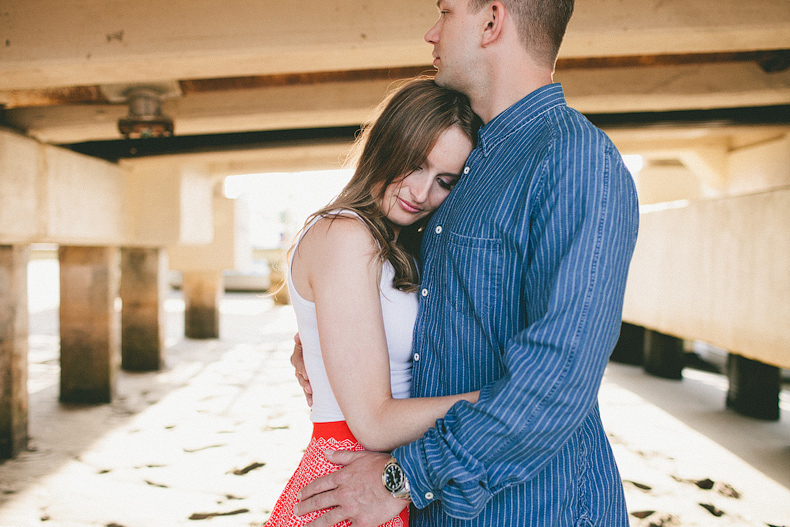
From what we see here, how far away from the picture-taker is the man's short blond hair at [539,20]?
4.13 ft

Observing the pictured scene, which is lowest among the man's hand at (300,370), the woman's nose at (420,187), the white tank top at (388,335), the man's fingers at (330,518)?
the man's fingers at (330,518)

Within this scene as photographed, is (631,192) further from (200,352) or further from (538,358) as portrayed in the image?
(200,352)

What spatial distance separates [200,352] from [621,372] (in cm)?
675

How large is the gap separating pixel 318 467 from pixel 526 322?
0.65 metres

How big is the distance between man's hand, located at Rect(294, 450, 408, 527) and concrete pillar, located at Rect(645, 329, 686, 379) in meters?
7.24

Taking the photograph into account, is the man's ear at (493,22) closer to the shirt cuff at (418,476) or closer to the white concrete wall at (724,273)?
the shirt cuff at (418,476)

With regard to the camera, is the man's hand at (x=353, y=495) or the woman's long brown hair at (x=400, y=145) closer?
the man's hand at (x=353, y=495)

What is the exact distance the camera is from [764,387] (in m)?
5.53

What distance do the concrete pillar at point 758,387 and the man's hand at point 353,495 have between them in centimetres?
572

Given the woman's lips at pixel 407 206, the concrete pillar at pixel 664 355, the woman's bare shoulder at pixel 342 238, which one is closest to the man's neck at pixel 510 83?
the woman's lips at pixel 407 206

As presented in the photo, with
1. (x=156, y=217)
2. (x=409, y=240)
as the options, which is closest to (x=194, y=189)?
(x=156, y=217)

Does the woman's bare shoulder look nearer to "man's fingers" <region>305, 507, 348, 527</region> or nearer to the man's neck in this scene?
the man's neck

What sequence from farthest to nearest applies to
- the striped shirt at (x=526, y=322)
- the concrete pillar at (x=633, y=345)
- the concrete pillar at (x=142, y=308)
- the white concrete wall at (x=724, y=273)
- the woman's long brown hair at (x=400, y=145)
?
1. the concrete pillar at (x=633, y=345)
2. the concrete pillar at (x=142, y=308)
3. the white concrete wall at (x=724, y=273)
4. the woman's long brown hair at (x=400, y=145)
5. the striped shirt at (x=526, y=322)

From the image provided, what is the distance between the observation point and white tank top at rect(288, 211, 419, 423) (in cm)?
141
